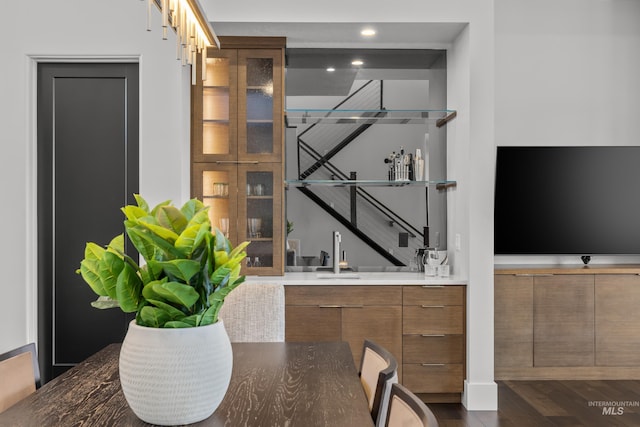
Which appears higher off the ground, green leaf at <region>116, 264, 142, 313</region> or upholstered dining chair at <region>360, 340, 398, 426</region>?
green leaf at <region>116, 264, 142, 313</region>

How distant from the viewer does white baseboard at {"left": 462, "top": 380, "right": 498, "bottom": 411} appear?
3660mm

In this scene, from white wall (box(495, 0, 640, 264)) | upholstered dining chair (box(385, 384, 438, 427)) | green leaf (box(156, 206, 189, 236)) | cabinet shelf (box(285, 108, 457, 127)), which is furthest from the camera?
white wall (box(495, 0, 640, 264))

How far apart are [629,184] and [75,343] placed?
14.5ft

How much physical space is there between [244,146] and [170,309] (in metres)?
2.65

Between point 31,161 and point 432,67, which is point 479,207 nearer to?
point 432,67

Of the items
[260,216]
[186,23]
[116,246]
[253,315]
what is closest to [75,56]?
[260,216]

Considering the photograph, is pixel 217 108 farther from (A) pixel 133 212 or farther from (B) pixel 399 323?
(A) pixel 133 212

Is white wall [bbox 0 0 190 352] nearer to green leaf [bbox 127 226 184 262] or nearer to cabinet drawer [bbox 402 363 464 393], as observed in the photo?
cabinet drawer [bbox 402 363 464 393]

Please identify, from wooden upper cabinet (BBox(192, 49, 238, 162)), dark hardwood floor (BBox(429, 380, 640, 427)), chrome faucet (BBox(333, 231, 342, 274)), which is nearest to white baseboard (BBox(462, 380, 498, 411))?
dark hardwood floor (BBox(429, 380, 640, 427))

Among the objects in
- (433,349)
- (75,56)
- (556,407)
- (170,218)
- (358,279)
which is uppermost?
(75,56)

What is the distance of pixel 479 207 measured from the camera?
3732 millimetres

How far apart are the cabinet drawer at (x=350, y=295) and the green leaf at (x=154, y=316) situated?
2.32 metres

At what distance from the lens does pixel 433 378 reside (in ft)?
12.2

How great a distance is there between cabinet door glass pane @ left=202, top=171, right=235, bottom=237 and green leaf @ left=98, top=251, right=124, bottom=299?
2.52 m
